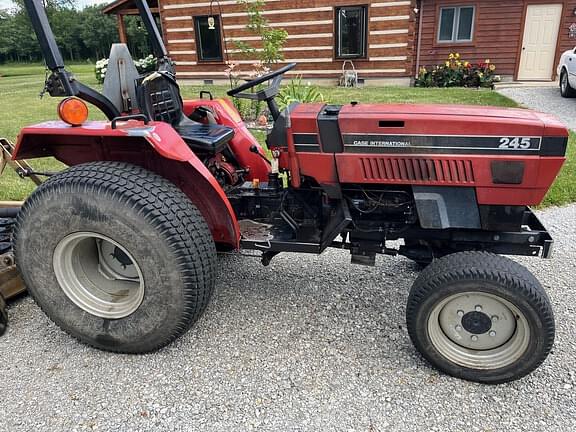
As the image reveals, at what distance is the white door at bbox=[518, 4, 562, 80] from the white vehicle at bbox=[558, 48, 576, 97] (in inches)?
74.9

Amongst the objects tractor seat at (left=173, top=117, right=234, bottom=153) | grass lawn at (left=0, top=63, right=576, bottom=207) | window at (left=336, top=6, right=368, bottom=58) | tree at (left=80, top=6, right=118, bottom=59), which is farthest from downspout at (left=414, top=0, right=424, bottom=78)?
tree at (left=80, top=6, right=118, bottom=59)

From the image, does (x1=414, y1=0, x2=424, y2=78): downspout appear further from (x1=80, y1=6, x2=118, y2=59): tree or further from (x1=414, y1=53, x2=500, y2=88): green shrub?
(x1=80, y1=6, x2=118, y2=59): tree

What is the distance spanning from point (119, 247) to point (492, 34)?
40.9 ft

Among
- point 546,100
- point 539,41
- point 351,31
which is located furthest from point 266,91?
point 539,41

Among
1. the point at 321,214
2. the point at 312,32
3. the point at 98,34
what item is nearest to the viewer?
the point at 321,214

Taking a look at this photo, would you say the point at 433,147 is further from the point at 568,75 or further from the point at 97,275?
the point at 568,75

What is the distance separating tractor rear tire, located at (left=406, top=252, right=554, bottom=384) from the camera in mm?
1999

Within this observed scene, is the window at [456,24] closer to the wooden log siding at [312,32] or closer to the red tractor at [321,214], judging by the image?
the wooden log siding at [312,32]

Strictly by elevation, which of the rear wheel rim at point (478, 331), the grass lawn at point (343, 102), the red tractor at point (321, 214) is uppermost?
the red tractor at point (321, 214)

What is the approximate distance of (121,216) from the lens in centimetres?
213

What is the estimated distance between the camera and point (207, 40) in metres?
14.0

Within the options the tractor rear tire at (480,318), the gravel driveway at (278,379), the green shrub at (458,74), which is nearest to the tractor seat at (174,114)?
the gravel driveway at (278,379)

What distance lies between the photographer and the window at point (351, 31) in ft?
40.2

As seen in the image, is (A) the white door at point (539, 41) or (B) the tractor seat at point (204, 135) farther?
(A) the white door at point (539, 41)
